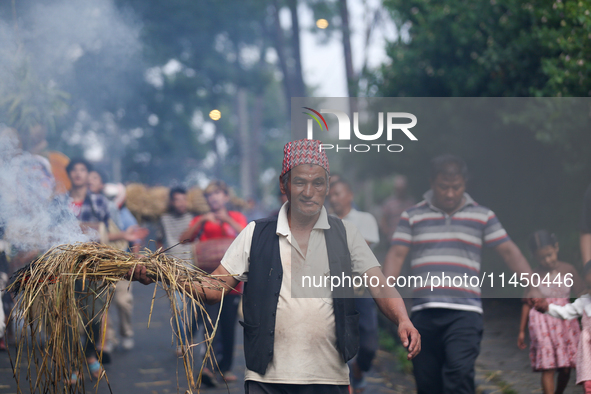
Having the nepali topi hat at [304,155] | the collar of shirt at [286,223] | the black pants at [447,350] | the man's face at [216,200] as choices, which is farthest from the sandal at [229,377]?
the nepali topi hat at [304,155]

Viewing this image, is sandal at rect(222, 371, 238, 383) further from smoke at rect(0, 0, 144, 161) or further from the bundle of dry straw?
smoke at rect(0, 0, 144, 161)

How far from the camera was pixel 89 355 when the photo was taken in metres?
5.94

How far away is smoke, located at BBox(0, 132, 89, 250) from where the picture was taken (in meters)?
4.20

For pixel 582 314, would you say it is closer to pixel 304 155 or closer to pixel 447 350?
pixel 447 350

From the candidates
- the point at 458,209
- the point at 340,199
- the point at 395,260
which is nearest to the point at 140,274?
the point at 395,260

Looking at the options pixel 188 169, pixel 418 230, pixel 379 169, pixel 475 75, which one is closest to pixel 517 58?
pixel 475 75

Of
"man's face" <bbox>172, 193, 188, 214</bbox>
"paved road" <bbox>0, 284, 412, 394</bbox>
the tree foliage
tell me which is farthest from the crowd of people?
"man's face" <bbox>172, 193, 188, 214</bbox>

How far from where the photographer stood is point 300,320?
10.6 feet

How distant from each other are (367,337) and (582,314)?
2.01m

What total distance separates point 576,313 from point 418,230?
1.24 metres

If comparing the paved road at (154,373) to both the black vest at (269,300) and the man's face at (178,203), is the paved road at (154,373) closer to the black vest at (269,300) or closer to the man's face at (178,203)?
the man's face at (178,203)

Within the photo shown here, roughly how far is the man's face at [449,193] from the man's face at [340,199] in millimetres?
1450

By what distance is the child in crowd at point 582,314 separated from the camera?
3.88 meters

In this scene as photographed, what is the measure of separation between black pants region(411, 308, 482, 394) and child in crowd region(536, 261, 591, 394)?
51 centimetres
